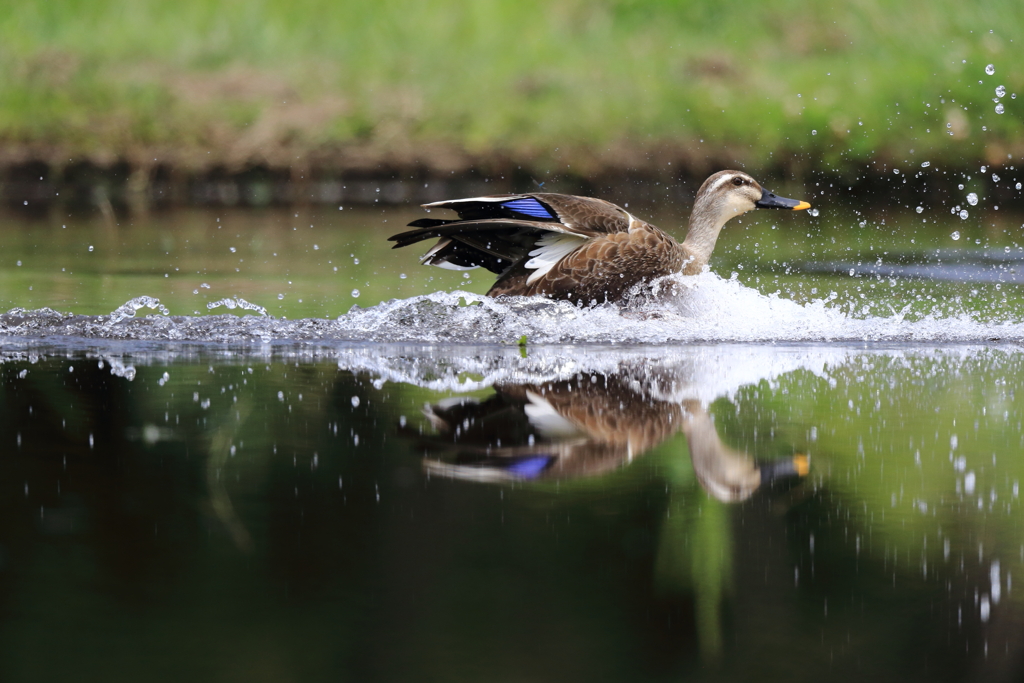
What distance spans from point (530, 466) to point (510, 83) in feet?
56.8

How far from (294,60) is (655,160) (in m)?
6.00

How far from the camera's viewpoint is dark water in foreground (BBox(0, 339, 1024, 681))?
2.97 metres

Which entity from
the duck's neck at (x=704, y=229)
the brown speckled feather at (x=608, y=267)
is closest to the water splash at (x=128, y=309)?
the brown speckled feather at (x=608, y=267)

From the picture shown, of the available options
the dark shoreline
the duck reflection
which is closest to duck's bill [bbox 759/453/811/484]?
the duck reflection

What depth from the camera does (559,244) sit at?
8.00m

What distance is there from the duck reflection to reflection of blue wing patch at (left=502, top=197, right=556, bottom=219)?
6.15ft

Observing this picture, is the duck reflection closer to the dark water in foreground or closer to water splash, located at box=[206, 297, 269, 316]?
the dark water in foreground

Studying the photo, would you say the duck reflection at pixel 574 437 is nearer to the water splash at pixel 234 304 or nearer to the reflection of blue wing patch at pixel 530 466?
the reflection of blue wing patch at pixel 530 466

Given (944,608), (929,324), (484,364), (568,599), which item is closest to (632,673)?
(568,599)

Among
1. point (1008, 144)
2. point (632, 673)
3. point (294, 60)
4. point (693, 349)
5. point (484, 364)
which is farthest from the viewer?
point (294, 60)

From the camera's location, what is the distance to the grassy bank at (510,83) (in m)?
19.9

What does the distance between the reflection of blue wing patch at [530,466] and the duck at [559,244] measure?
3115mm

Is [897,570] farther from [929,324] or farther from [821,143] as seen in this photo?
[821,143]

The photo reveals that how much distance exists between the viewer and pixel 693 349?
7316 millimetres
